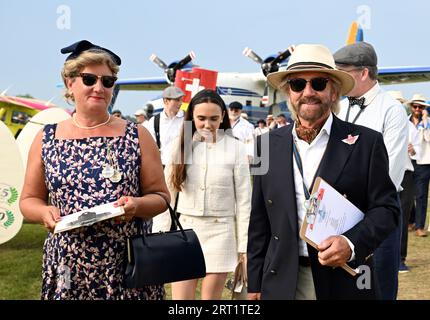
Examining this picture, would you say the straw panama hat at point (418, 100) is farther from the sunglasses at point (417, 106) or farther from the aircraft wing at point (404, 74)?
the aircraft wing at point (404, 74)

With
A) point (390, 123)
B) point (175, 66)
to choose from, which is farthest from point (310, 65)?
A: point (175, 66)

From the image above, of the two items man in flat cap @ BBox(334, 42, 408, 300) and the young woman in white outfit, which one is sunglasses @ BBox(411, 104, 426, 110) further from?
the young woman in white outfit

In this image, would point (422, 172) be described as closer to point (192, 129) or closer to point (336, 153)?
point (192, 129)

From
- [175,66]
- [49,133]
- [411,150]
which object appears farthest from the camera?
[175,66]

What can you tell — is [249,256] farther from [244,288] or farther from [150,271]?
[244,288]

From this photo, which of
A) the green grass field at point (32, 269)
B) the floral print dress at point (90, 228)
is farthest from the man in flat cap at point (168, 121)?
the floral print dress at point (90, 228)

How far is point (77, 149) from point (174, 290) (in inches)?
72.5

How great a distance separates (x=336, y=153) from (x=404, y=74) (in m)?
31.5

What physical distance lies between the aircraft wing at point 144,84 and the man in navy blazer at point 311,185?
37708mm

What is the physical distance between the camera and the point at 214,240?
4211mm

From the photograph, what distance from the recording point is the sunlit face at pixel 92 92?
2764mm

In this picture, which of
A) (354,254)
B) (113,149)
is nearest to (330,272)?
(354,254)

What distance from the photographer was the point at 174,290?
4266 mm

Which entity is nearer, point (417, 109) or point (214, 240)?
point (214, 240)
